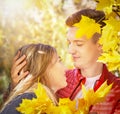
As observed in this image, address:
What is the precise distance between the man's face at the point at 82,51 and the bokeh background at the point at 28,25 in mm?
61

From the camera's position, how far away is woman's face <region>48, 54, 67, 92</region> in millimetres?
1690

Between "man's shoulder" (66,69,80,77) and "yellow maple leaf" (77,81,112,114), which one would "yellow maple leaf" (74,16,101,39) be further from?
"man's shoulder" (66,69,80,77)

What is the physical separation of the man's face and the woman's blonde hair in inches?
3.9

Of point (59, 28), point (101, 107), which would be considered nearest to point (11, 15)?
point (59, 28)

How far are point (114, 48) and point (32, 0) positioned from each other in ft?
2.91

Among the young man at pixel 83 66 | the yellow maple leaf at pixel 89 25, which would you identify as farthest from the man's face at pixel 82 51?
the yellow maple leaf at pixel 89 25

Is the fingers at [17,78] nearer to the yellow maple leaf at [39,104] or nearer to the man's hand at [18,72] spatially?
the man's hand at [18,72]

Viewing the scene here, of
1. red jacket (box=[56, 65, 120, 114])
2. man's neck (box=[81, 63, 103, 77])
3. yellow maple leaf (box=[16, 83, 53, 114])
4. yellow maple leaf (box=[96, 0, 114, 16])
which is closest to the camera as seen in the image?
yellow maple leaf (box=[96, 0, 114, 16])

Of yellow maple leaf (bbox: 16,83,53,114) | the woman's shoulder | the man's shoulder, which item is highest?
yellow maple leaf (bbox: 16,83,53,114)

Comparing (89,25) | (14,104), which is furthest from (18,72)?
(89,25)

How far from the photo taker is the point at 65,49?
5.56 feet

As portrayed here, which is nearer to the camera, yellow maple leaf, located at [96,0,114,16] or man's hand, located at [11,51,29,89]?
yellow maple leaf, located at [96,0,114,16]

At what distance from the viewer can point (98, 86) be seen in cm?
158

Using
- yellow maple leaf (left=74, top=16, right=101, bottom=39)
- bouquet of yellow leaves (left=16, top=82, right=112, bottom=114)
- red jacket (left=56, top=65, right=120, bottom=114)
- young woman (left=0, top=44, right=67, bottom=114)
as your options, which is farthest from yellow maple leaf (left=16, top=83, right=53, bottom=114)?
young woman (left=0, top=44, right=67, bottom=114)
